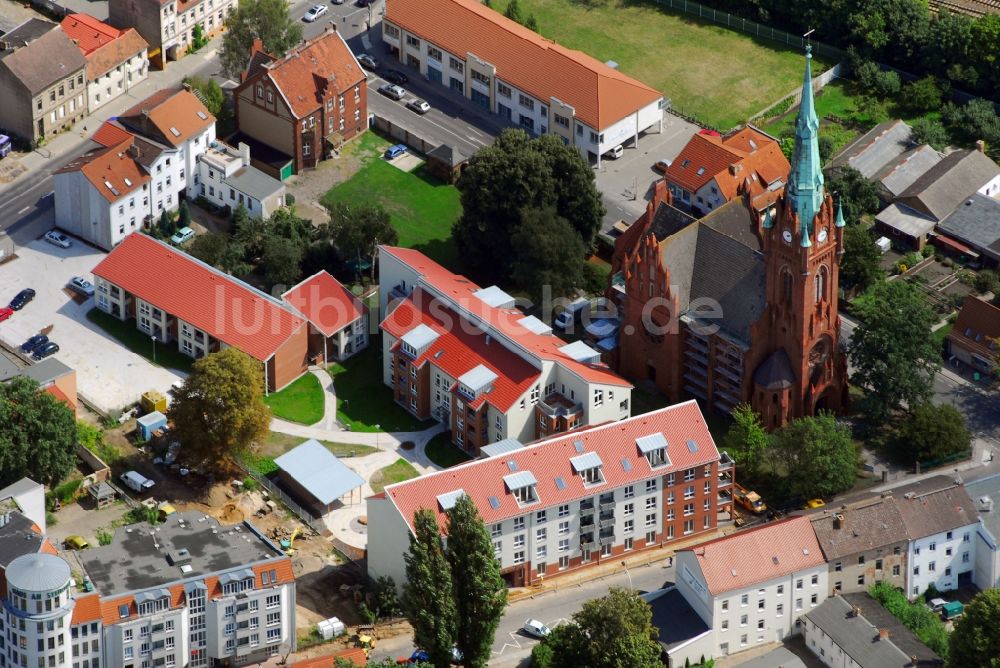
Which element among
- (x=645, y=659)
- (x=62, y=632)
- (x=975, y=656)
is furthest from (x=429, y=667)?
(x=975, y=656)

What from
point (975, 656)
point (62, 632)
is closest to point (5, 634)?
point (62, 632)

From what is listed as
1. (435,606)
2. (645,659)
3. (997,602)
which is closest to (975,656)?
(997,602)

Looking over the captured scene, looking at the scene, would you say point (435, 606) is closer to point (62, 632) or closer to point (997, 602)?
point (62, 632)

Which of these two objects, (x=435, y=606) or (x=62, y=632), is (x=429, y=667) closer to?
(x=435, y=606)

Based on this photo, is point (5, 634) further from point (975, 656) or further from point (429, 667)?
point (975, 656)

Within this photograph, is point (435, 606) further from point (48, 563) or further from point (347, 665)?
point (48, 563)

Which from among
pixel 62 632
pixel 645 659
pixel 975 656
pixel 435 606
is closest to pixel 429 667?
pixel 435 606
